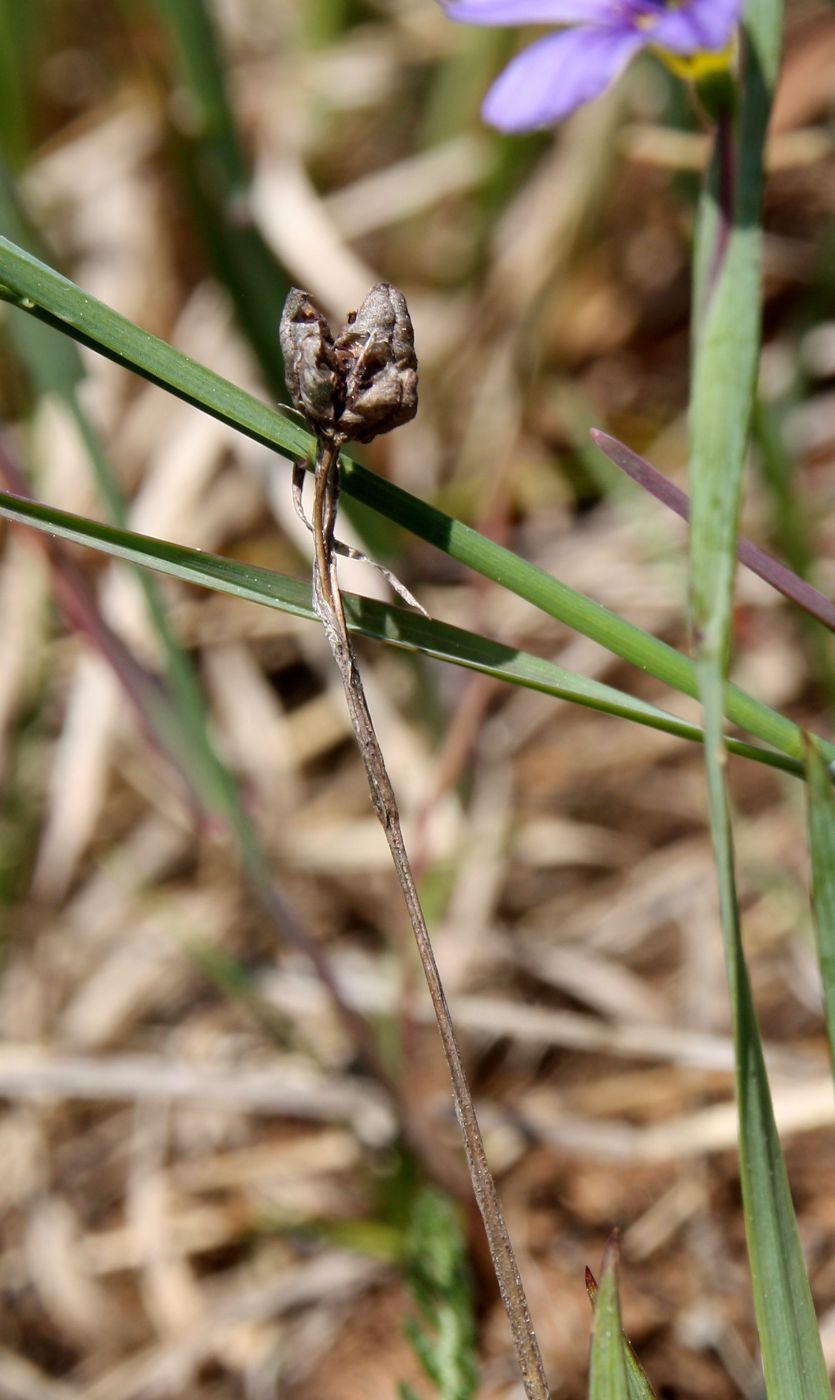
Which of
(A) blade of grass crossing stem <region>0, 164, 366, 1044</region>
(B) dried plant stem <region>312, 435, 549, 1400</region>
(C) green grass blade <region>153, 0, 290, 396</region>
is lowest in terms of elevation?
(B) dried plant stem <region>312, 435, 549, 1400</region>

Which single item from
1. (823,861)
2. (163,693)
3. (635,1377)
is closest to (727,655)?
(823,861)

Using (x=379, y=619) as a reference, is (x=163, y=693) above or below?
above

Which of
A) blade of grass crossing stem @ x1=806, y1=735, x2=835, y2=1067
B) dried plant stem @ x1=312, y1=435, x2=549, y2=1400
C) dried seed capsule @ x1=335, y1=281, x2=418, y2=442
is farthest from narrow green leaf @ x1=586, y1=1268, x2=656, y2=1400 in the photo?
dried seed capsule @ x1=335, y1=281, x2=418, y2=442

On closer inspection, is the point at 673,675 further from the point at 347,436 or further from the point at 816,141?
the point at 816,141

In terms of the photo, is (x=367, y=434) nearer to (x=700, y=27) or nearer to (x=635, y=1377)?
(x=700, y=27)

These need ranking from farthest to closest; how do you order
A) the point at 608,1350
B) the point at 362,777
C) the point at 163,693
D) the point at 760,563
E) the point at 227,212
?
the point at 362,777
the point at 227,212
the point at 163,693
the point at 760,563
the point at 608,1350

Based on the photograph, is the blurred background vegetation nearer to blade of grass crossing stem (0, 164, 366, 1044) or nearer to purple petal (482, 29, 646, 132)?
blade of grass crossing stem (0, 164, 366, 1044)

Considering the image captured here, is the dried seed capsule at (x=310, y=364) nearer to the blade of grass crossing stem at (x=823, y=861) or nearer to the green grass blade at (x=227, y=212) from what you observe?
the blade of grass crossing stem at (x=823, y=861)
